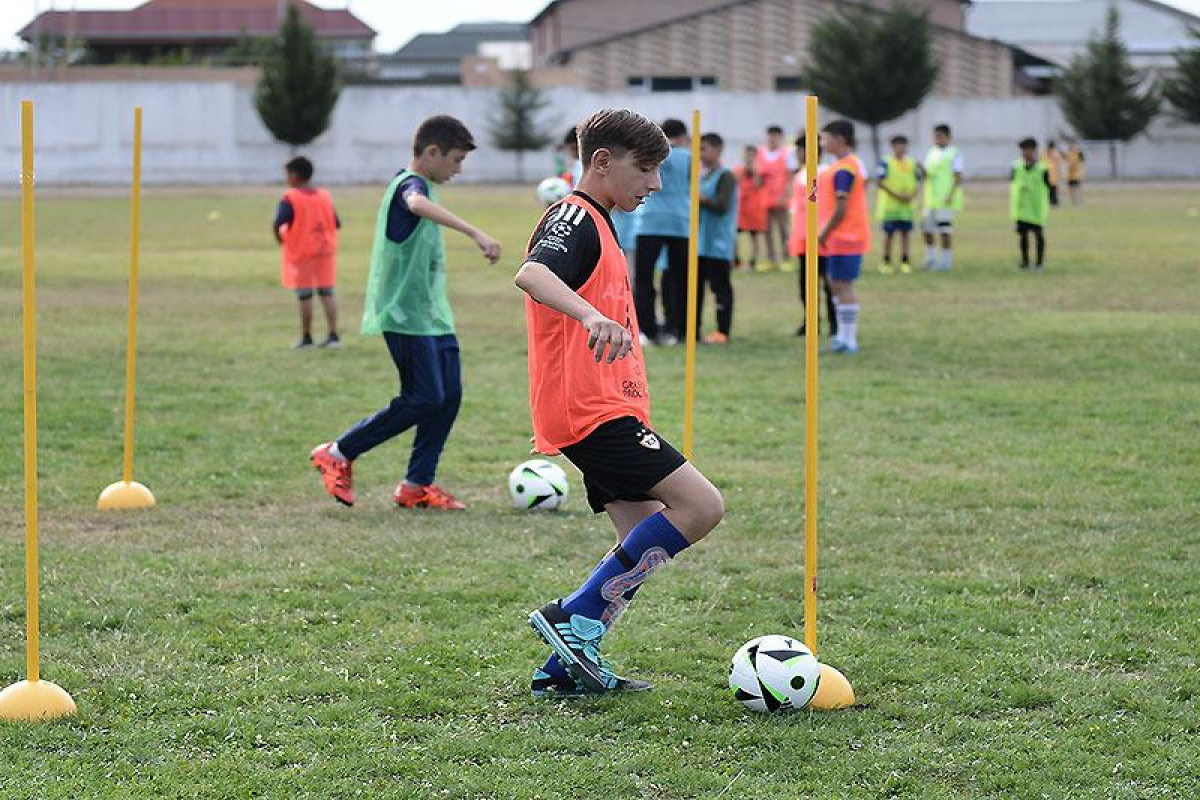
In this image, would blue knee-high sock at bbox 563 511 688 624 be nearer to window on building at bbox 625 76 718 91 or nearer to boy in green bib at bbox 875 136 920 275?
boy in green bib at bbox 875 136 920 275

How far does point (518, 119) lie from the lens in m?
65.5

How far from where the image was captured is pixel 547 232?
4848mm

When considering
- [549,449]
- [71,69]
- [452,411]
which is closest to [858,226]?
[452,411]

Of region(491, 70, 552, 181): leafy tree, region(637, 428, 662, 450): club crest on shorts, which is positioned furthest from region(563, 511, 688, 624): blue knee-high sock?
region(491, 70, 552, 181): leafy tree

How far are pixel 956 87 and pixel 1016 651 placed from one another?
231ft

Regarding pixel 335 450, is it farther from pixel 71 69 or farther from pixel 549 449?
pixel 71 69

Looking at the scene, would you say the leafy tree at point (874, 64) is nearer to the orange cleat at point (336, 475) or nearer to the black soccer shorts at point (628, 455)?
the orange cleat at point (336, 475)

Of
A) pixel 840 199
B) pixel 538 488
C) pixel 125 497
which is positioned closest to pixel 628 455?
pixel 538 488

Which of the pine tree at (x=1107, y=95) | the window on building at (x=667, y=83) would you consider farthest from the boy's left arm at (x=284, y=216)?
the window on building at (x=667, y=83)

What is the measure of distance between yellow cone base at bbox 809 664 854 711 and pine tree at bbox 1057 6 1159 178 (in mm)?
60969

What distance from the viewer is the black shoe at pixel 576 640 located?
509 centimetres

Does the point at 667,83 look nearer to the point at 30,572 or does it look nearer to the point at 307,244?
the point at 307,244

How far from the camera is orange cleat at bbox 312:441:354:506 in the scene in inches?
319

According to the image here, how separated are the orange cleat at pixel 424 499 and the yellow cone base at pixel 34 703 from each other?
3.35 meters
